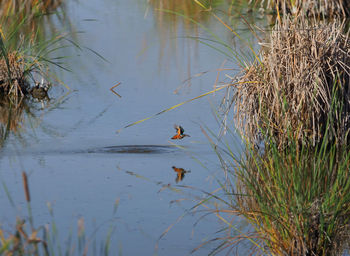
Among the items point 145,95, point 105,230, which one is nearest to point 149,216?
point 105,230

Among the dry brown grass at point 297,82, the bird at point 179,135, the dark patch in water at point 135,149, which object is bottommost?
the dark patch in water at point 135,149

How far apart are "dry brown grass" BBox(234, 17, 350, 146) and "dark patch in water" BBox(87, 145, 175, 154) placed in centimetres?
68

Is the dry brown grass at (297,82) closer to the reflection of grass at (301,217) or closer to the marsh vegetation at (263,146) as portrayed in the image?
the marsh vegetation at (263,146)

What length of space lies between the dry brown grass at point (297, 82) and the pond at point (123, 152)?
0.39 metres

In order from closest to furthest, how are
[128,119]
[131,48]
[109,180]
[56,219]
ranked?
1. [56,219]
2. [109,180]
3. [128,119]
4. [131,48]

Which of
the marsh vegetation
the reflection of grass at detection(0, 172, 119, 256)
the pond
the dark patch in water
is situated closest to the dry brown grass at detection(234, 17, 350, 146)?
the marsh vegetation

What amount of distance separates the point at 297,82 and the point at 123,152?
1.43 metres

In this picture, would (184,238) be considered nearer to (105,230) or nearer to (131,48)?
(105,230)

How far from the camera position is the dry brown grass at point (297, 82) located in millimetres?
5488

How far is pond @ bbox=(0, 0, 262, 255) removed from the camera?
4.42 m

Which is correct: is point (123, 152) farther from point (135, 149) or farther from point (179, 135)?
point (179, 135)

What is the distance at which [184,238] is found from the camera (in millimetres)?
4203

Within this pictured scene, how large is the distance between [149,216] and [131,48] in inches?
235

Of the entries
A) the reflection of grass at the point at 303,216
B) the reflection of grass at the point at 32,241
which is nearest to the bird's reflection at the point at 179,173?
the reflection of grass at the point at 32,241
